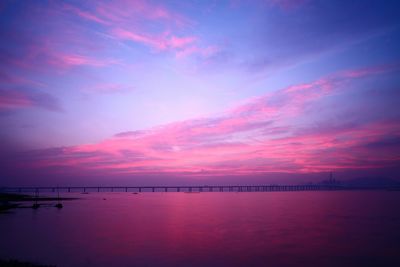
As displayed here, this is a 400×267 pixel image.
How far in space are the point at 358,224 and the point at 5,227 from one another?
47018mm

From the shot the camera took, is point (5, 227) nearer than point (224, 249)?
No

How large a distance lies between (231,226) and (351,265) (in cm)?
2109

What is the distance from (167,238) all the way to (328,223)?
25.7m

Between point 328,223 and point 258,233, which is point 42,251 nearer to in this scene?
point 258,233

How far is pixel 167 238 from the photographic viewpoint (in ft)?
117

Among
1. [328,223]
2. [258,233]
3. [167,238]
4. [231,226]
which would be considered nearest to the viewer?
[167,238]

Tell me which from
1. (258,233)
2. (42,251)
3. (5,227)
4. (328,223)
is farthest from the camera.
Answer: (328,223)

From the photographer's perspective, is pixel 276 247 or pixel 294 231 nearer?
pixel 276 247

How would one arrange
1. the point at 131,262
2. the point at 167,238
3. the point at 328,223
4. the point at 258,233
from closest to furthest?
the point at 131,262 < the point at 167,238 < the point at 258,233 < the point at 328,223

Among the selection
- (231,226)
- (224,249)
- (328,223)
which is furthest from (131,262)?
(328,223)

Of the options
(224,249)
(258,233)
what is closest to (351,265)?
(224,249)

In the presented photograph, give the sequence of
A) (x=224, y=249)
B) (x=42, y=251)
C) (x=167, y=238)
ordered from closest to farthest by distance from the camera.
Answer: (x=42, y=251) < (x=224, y=249) < (x=167, y=238)

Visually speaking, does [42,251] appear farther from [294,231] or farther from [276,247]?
[294,231]

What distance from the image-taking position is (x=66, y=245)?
3094cm
